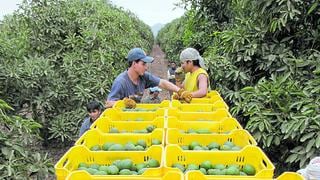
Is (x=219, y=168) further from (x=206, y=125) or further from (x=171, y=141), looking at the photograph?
(x=206, y=125)

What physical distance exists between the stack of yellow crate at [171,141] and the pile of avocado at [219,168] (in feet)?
0.13

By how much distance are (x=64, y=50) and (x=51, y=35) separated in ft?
1.15

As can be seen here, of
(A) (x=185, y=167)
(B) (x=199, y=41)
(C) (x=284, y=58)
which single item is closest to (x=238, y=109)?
(C) (x=284, y=58)

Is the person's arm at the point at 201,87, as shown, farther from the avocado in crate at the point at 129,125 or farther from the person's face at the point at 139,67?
the avocado in crate at the point at 129,125

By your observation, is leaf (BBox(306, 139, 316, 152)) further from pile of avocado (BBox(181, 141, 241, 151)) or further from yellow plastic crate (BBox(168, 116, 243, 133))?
pile of avocado (BBox(181, 141, 241, 151))

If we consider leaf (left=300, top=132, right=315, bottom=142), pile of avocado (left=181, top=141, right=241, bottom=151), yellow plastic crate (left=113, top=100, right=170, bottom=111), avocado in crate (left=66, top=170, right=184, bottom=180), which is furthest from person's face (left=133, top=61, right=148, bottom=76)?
avocado in crate (left=66, top=170, right=184, bottom=180)

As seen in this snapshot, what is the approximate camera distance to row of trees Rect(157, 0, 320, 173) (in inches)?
134

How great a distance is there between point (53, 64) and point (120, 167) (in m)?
4.89

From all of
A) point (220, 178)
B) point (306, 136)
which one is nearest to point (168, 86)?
point (306, 136)

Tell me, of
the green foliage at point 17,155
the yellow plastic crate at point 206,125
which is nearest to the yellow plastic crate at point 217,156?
the yellow plastic crate at point 206,125

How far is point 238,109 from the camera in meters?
4.09

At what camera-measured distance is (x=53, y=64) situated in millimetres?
6598

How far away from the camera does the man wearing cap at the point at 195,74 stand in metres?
4.05

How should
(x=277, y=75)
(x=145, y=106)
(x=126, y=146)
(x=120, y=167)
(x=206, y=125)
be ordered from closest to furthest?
(x=120, y=167) → (x=126, y=146) → (x=206, y=125) → (x=145, y=106) → (x=277, y=75)
